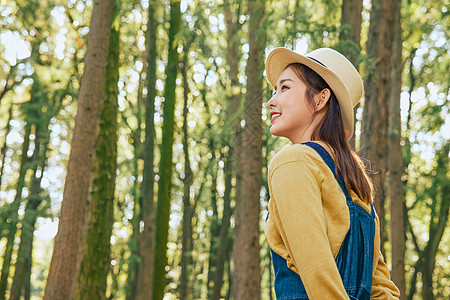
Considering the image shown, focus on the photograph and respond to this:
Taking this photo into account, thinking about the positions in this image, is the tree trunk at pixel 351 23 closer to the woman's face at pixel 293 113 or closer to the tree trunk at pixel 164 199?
the tree trunk at pixel 164 199

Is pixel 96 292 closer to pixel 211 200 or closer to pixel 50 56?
pixel 50 56

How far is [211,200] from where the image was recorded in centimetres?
2447

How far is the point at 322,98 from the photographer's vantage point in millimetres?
2344

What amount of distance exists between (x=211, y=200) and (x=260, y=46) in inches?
553

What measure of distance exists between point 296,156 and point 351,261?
46 cm

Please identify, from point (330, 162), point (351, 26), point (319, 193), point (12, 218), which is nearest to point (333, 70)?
point (330, 162)

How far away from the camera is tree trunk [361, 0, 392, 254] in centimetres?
771

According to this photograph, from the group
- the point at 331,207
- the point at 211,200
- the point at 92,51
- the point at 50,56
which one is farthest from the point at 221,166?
the point at 331,207

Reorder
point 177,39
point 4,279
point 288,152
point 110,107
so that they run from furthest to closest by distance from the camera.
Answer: point 4,279, point 177,39, point 110,107, point 288,152

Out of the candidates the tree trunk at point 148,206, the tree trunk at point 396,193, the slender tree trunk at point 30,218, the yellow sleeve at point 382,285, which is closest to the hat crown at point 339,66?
the yellow sleeve at point 382,285

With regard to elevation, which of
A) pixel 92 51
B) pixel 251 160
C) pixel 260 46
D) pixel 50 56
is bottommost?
pixel 251 160

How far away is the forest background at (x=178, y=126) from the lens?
8.48 metres

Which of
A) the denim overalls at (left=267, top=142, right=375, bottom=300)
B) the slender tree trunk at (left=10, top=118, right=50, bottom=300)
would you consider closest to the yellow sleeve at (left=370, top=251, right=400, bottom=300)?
the denim overalls at (left=267, top=142, right=375, bottom=300)

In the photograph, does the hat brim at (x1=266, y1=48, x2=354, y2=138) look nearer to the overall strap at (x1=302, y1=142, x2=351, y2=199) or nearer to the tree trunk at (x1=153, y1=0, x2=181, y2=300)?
the overall strap at (x1=302, y1=142, x2=351, y2=199)
